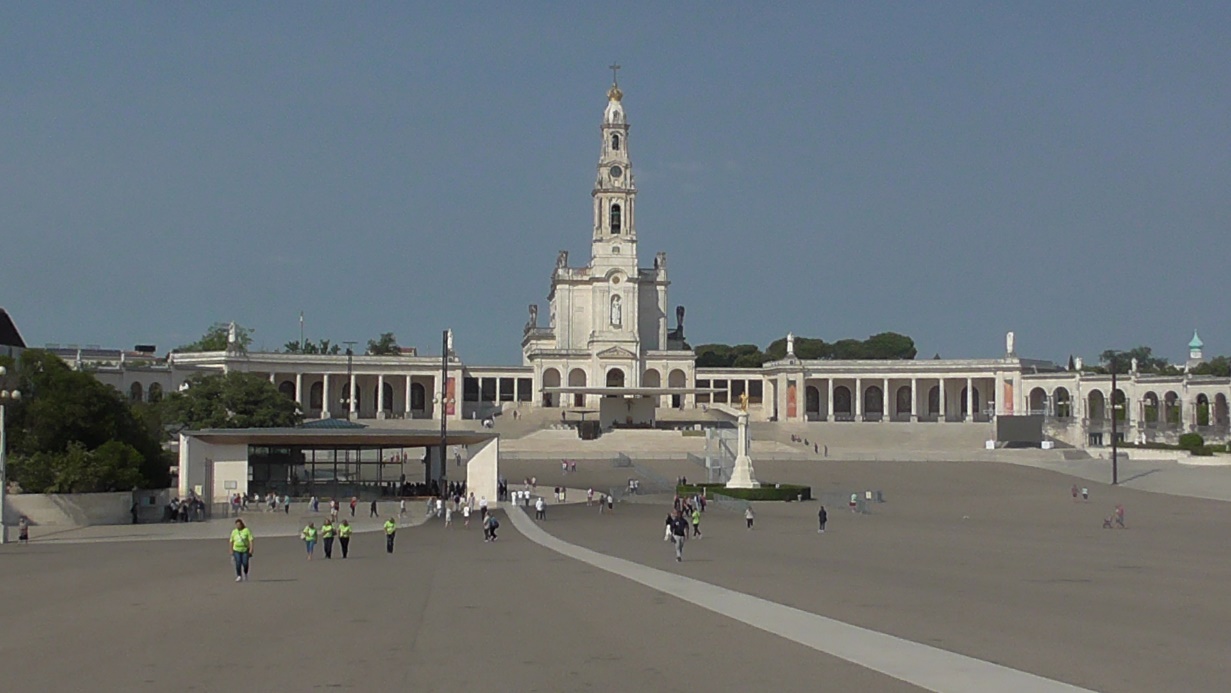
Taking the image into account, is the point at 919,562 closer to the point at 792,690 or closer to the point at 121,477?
the point at 792,690

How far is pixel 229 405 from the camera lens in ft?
253

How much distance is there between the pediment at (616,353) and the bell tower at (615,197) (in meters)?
8.16

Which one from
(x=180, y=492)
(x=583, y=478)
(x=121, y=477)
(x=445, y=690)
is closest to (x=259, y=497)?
(x=180, y=492)

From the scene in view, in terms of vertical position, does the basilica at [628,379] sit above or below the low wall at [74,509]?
above

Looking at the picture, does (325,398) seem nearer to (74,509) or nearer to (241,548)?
(74,509)

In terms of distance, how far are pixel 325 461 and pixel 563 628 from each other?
47.7m

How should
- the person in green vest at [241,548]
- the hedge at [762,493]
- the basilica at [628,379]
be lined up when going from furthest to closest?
1. the basilica at [628,379]
2. the hedge at [762,493]
3. the person in green vest at [241,548]

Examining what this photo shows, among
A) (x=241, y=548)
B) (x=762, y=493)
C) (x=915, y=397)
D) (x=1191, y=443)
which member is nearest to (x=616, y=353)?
(x=915, y=397)

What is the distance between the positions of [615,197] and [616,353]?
1427 centimetres

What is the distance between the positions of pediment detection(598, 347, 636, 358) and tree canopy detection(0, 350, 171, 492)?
6398cm

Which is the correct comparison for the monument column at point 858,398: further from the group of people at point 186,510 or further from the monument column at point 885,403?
the group of people at point 186,510

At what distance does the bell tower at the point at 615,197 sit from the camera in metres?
119

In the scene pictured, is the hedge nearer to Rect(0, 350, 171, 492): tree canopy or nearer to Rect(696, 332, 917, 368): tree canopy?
Rect(0, 350, 171, 492): tree canopy

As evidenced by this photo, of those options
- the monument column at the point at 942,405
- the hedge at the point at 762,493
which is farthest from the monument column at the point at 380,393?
the hedge at the point at 762,493
